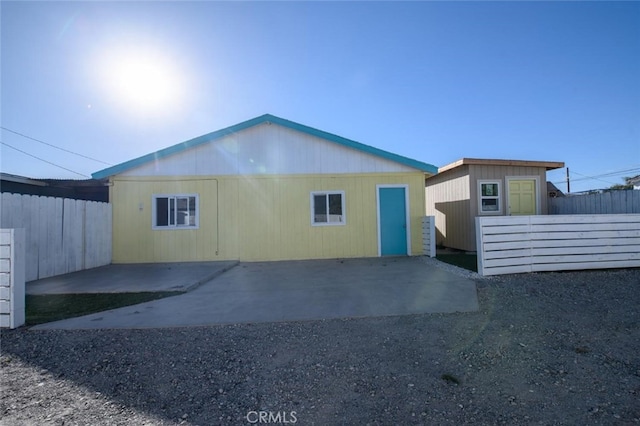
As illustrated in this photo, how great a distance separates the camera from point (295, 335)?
4.19 metres

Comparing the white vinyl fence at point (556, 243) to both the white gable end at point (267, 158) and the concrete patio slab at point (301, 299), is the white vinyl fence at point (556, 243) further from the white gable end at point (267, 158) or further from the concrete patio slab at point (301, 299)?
the white gable end at point (267, 158)

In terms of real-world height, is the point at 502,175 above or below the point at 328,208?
above

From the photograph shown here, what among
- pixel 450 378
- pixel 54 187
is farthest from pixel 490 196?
pixel 54 187

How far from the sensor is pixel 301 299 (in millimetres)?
5930

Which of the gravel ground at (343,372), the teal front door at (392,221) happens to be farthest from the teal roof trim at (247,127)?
the gravel ground at (343,372)

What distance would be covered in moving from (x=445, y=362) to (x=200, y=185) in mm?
9769

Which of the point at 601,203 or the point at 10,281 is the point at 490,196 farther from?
the point at 10,281

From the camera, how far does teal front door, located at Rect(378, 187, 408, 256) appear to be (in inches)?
448

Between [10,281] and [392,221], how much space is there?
9704 mm

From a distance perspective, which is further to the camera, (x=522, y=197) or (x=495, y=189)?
(x=522, y=197)

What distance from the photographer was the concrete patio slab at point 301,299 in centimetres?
491

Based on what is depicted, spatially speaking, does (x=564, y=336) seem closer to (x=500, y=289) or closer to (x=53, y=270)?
(x=500, y=289)

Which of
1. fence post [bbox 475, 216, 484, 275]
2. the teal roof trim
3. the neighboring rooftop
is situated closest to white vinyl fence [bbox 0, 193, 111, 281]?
the teal roof trim

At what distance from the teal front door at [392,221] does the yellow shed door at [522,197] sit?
4.15 meters
